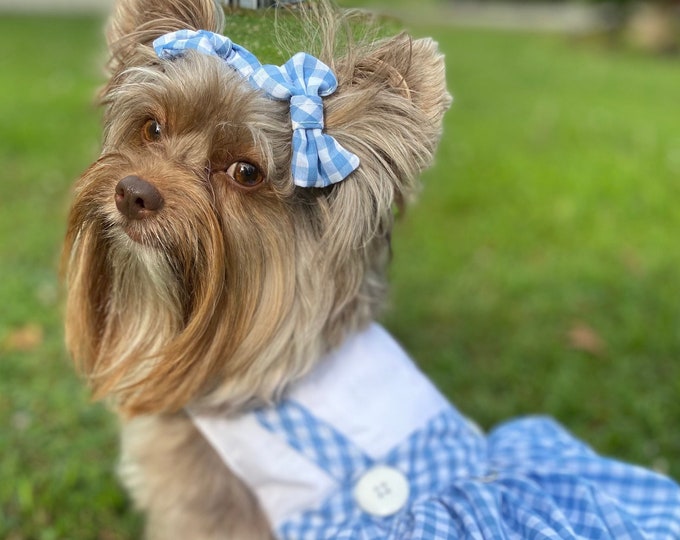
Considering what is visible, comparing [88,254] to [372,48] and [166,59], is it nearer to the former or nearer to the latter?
[166,59]

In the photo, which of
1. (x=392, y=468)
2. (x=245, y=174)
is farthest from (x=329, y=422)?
(x=245, y=174)

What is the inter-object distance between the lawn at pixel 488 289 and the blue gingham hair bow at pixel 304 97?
0.16 m

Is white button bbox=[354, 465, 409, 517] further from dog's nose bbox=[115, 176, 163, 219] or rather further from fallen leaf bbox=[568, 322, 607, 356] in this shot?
fallen leaf bbox=[568, 322, 607, 356]

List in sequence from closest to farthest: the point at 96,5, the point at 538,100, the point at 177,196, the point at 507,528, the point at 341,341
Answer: the point at 177,196 → the point at 507,528 → the point at 341,341 → the point at 538,100 → the point at 96,5

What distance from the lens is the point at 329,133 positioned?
1.95m

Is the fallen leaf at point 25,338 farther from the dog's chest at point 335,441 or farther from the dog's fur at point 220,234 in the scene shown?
the dog's chest at point 335,441

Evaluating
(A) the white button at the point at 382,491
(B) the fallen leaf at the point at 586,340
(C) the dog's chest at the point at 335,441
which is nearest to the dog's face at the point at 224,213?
(C) the dog's chest at the point at 335,441

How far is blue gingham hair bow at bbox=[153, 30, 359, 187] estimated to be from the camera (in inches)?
74.8

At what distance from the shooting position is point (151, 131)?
2.08 metres

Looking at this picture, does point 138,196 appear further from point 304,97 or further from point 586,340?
point 586,340

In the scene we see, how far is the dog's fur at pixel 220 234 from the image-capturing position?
76.5 inches

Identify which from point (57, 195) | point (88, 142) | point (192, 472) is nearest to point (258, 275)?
point (192, 472)

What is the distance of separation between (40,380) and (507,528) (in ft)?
8.27

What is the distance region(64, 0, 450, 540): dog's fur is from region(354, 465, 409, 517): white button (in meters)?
0.39
